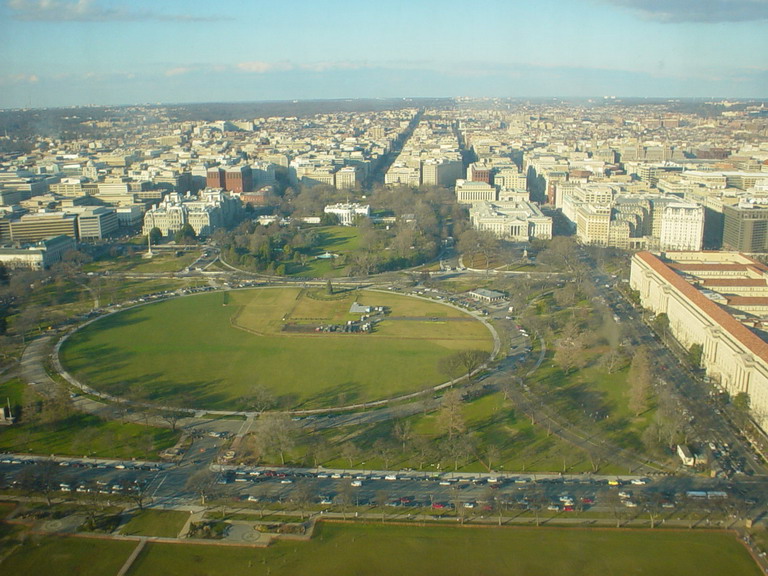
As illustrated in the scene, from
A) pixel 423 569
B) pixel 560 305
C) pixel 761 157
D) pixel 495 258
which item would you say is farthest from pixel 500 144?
pixel 423 569

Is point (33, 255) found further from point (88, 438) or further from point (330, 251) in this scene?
point (88, 438)

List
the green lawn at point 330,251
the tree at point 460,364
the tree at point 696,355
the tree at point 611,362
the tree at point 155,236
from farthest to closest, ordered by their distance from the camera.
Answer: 1. the tree at point 155,236
2. the green lawn at point 330,251
3. the tree at point 696,355
4. the tree at point 611,362
5. the tree at point 460,364

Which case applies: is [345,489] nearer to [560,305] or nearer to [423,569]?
[423,569]

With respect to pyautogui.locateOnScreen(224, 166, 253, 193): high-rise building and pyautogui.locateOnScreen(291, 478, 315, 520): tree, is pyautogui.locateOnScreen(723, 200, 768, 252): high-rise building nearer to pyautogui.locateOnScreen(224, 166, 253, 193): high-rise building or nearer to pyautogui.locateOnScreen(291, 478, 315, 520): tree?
pyautogui.locateOnScreen(291, 478, 315, 520): tree

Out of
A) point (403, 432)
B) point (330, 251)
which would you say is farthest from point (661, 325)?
point (330, 251)

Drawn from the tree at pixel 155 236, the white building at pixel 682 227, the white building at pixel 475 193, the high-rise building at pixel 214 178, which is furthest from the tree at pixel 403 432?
the high-rise building at pixel 214 178

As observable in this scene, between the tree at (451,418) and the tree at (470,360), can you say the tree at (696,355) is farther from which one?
the tree at (451,418)
